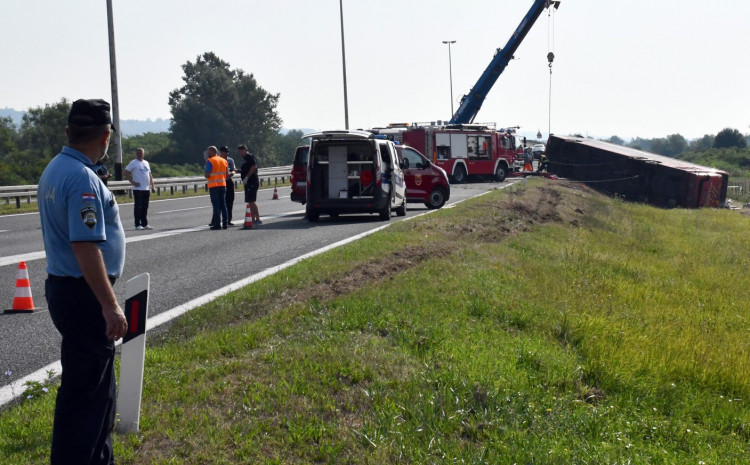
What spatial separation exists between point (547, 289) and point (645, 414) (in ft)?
15.5

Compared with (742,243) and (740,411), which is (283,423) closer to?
(740,411)

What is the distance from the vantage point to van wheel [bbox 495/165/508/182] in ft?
142

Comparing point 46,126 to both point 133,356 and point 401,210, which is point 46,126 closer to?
point 401,210

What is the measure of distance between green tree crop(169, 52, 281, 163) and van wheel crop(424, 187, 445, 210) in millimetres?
63328

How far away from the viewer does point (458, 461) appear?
14.4ft

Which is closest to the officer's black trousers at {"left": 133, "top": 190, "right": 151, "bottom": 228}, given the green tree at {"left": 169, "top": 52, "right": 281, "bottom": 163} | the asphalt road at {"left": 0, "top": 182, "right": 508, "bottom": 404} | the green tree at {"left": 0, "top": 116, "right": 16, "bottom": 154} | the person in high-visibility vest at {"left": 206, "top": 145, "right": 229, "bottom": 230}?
the asphalt road at {"left": 0, "top": 182, "right": 508, "bottom": 404}

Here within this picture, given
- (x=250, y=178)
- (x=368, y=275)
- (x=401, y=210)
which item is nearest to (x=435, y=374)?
(x=368, y=275)

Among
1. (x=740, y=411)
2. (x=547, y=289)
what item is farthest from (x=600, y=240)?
(x=740, y=411)

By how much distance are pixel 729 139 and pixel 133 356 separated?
12968 cm

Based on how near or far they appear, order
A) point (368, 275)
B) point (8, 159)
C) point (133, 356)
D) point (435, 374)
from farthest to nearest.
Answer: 1. point (8, 159)
2. point (368, 275)
3. point (435, 374)
4. point (133, 356)

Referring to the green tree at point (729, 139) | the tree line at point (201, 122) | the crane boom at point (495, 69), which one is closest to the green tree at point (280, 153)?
the tree line at point (201, 122)

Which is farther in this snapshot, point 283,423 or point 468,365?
point 468,365

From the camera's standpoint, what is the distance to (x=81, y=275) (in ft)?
12.5

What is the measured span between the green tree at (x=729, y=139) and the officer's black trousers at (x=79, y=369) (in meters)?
127
